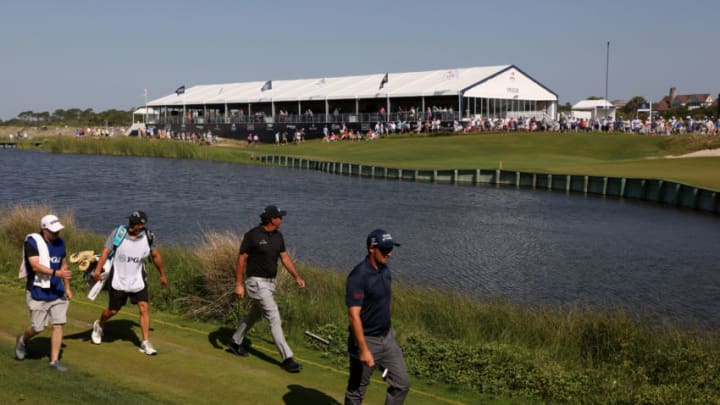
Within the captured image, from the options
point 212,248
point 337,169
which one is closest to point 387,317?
point 212,248

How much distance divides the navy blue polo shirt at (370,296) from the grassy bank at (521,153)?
3222 centimetres

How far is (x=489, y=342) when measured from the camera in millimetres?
11672

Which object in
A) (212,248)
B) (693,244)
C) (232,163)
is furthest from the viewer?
(232,163)

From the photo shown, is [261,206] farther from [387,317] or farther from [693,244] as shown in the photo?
[387,317]

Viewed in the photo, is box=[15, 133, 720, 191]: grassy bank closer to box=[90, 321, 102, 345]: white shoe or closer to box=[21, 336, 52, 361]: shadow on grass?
box=[90, 321, 102, 345]: white shoe

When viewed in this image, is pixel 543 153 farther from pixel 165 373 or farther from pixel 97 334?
pixel 165 373

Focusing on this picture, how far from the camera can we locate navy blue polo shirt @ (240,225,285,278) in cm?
1014

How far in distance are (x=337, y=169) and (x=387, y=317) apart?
48.3m

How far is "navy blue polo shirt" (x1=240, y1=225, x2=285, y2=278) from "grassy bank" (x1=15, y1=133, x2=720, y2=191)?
30724 mm

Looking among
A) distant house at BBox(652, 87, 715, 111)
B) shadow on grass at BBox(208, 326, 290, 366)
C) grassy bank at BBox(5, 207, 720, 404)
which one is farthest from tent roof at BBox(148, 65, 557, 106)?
distant house at BBox(652, 87, 715, 111)

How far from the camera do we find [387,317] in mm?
7695

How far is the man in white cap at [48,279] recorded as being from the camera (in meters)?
9.25

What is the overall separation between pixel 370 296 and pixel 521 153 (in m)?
51.0

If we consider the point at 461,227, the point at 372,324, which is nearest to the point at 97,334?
the point at 372,324
